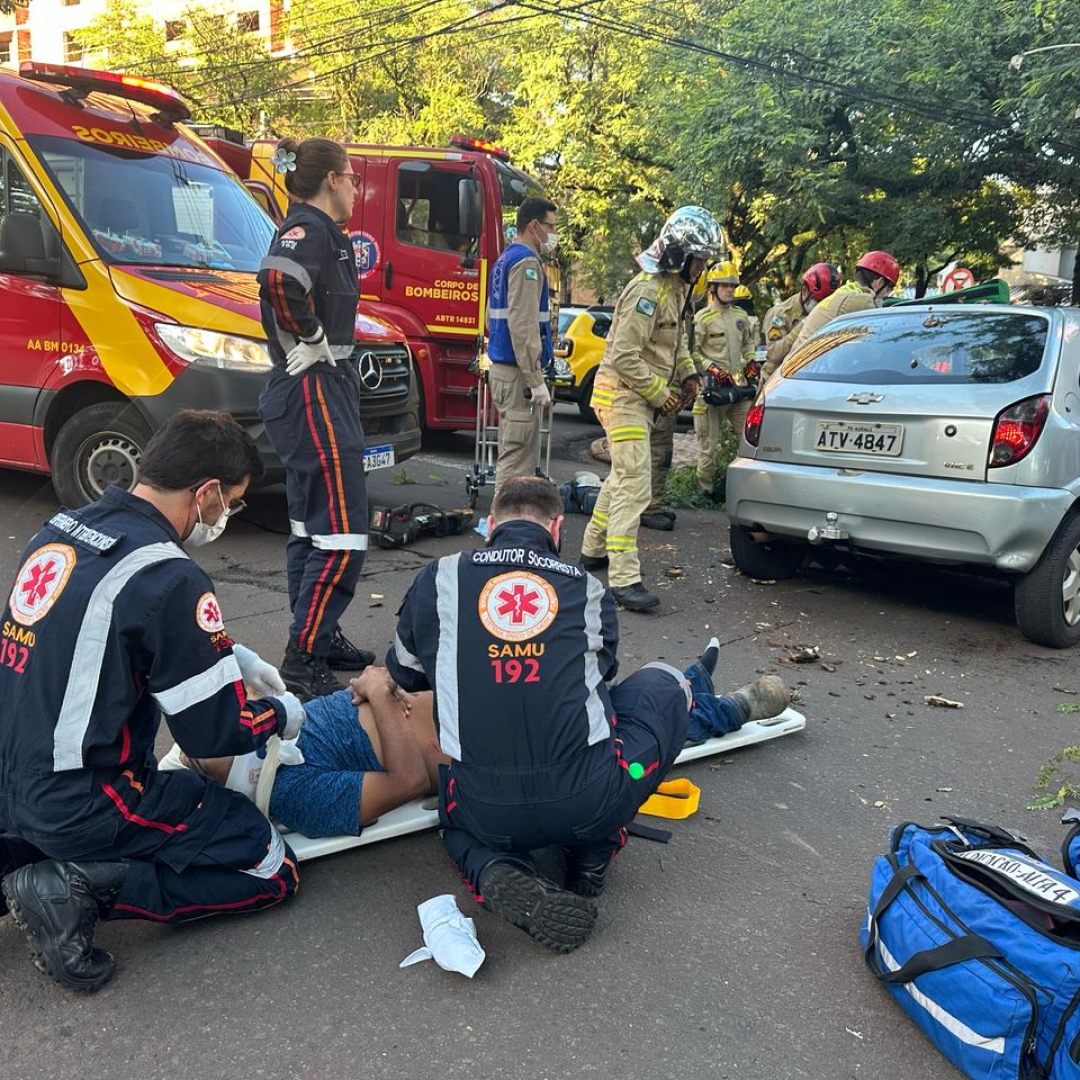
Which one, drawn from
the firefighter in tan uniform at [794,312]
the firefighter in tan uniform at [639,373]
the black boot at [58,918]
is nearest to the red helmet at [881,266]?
the firefighter in tan uniform at [794,312]

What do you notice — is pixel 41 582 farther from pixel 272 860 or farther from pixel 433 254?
pixel 433 254

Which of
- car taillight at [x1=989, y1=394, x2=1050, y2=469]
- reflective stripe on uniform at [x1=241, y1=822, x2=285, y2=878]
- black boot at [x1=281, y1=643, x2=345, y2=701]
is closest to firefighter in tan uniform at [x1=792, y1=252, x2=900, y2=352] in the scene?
car taillight at [x1=989, y1=394, x2=1050, y2=469]

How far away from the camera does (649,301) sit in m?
5.51

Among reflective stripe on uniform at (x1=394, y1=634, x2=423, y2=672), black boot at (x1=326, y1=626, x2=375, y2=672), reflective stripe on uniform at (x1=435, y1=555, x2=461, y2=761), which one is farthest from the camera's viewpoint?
black boot at (x1=326, y1=626, x2=375, y2=672)

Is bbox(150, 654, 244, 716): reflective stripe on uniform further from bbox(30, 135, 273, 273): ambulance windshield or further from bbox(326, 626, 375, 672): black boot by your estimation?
bbox(30, 135, 273, 273): ambulance windshield

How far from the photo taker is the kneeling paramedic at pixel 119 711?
220 centimetres

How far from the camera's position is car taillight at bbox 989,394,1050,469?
14.9 feet

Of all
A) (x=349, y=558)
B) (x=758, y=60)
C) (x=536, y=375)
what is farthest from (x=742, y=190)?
(x=349, y=558)

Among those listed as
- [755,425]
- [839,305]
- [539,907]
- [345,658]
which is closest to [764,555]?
[755,425]

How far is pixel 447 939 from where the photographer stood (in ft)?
8.07

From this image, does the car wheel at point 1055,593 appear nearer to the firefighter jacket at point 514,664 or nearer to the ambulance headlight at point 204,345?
the firefighter jacket at point 514,664

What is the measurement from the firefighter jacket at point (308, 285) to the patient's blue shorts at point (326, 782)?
1601 mm

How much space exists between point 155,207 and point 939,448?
4878 millimetres

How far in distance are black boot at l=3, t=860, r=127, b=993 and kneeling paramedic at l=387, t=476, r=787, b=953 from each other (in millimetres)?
890
